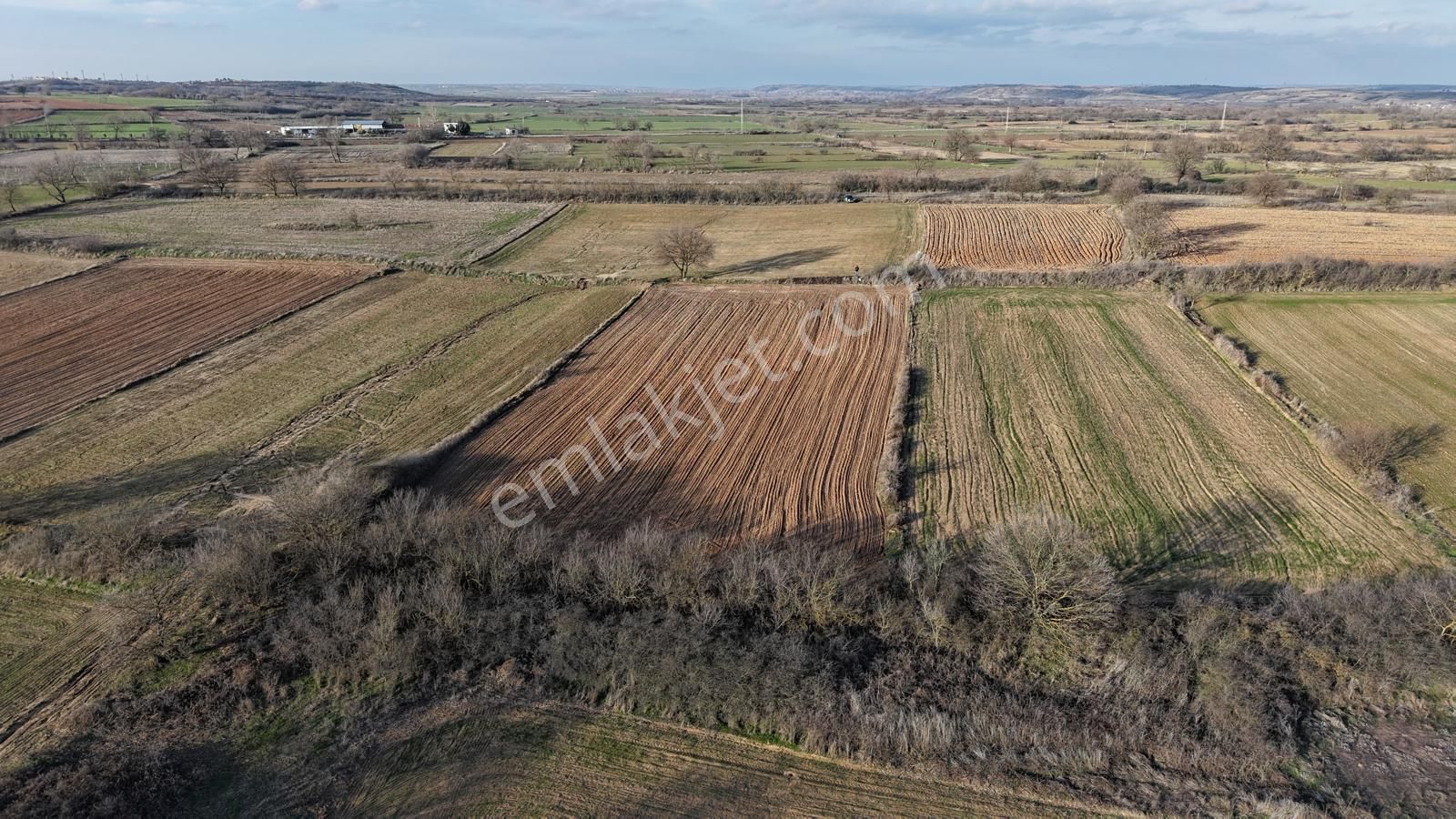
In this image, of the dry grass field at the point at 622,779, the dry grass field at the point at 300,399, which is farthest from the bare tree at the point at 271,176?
the dry grass field at the point at 622,779

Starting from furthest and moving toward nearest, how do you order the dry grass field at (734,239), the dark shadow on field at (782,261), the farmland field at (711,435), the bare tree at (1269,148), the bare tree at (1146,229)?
the bare tree at (1269,148)
the dry grass field at (734,239)
the bare tree at (1146,229)
the dark shadow on field at (782,261)
the farmland field at (711,435)

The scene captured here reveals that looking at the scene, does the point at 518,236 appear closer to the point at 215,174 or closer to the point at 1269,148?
the point at 215,174

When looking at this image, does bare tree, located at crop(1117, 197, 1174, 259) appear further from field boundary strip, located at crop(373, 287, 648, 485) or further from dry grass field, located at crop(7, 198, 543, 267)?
dry grass field, located at crop(7, 198, 543, 267)

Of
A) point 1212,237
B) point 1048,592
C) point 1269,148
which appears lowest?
point 1048,592

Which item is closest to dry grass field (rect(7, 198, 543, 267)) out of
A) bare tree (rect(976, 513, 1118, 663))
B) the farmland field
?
the farmland field

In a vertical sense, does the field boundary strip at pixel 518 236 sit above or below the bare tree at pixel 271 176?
below

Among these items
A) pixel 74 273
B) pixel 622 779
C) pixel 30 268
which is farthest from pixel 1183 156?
pixel 30 268

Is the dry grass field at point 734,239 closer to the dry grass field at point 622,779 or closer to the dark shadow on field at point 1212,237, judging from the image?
the dark shadow on field at point 1212,237
